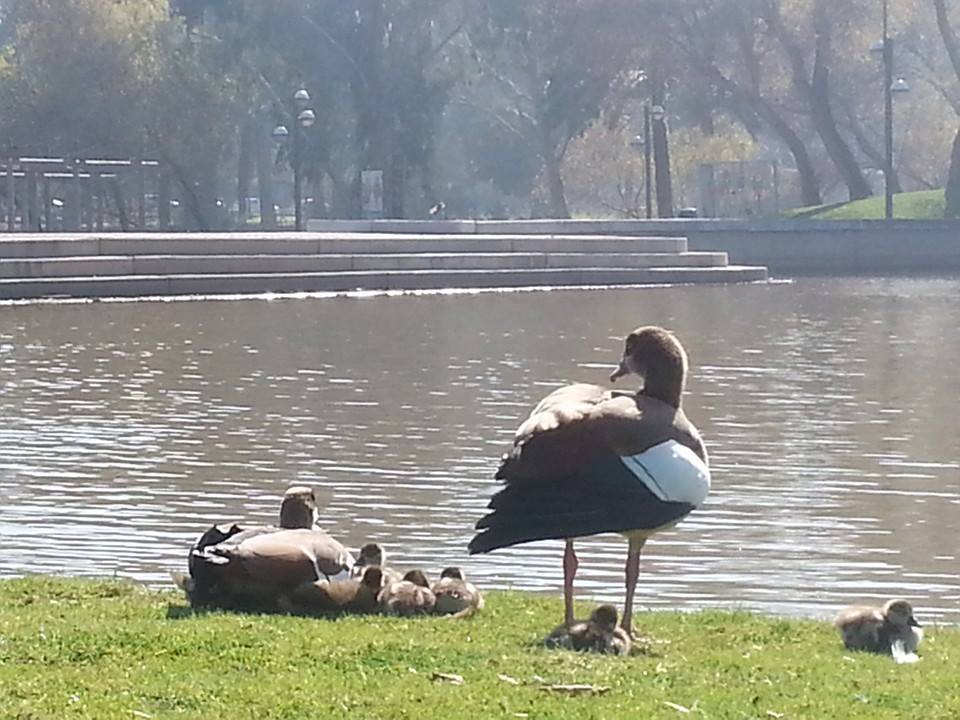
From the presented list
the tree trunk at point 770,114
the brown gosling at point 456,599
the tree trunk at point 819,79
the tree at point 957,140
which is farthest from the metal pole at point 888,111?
the brown gosling at point 456,599

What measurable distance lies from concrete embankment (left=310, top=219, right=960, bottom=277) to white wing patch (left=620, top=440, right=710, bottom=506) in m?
42.2

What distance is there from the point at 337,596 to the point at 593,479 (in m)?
1.39

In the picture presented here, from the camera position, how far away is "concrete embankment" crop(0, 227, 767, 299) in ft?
107

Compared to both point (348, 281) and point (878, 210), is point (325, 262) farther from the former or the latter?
point (878, 210)

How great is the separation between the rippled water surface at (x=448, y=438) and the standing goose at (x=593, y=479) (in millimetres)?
2435

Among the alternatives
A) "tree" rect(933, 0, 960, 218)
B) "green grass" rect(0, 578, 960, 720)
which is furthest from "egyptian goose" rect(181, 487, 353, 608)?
"tree" rect(933, 0, 960, 218)

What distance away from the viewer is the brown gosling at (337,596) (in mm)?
7555

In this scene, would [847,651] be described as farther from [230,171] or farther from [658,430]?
[230,171]

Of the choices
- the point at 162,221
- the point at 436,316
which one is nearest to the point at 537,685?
the point at 436,316

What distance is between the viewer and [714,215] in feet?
193

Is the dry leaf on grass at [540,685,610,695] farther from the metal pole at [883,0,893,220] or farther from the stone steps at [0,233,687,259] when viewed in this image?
the metal pole at [883,0,893,220]

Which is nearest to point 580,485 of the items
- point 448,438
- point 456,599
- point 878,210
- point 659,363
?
point 659,363

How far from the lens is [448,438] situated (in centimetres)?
1540

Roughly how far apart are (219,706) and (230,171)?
222ft
